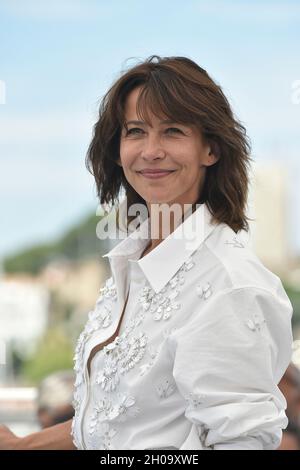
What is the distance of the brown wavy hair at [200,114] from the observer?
4.90 ft

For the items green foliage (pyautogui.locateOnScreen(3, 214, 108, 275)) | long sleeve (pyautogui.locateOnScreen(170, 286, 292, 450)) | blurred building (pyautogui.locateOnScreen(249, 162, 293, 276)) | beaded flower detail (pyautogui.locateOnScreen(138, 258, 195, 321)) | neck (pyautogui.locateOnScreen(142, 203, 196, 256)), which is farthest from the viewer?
green foliage (pyautogui.locateOnScreen(3, 214, 108, 275))

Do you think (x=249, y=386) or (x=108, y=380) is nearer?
(x=249, y=386)

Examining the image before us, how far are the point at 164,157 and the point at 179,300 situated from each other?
0.75 feet

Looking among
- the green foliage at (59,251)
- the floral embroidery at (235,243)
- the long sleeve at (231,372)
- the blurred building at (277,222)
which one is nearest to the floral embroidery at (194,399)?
the long sleeve at (231,372)

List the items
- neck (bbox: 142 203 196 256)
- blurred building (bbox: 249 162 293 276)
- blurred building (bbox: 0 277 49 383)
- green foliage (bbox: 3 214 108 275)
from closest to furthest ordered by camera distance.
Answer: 1. neck (bbox: 142 203 196 256)
2. blurred building (bbox: 0 277 49 383)
3. blurred building (bbox: 249 162 293 276)
4. green foliage (bbox: 3 214 108 275)

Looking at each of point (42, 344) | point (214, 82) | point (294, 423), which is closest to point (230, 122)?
point (214, 82)

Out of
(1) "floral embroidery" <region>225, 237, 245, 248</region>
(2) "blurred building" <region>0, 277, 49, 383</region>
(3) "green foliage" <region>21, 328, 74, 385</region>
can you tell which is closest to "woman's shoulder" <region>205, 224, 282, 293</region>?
(1) "floral embroidery" <region>225, 237, 245, 248</region>

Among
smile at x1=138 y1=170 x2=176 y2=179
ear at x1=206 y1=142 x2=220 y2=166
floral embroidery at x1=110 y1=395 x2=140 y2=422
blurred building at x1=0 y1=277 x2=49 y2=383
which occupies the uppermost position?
ear at x1=206 y1=142 x2=220 y2=166

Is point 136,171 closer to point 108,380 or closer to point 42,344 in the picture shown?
point 108,380

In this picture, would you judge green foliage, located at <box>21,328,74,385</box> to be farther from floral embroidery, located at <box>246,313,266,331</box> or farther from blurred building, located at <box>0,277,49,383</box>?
floral embroidery, located at <box>246,313,266,331</box>

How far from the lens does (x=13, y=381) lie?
43.0m

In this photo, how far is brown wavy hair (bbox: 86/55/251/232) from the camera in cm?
149

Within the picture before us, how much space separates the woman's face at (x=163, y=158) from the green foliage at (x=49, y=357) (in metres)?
33.2

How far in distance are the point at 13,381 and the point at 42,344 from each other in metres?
2.37
